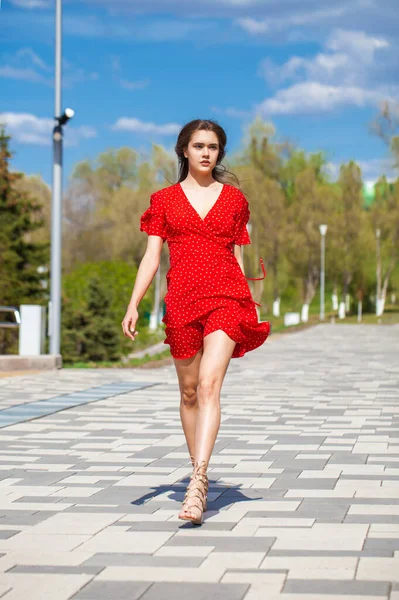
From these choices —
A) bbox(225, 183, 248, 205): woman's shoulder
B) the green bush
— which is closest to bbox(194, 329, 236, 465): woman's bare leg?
bbox(225, 183, 248, 205): woman's shoulder

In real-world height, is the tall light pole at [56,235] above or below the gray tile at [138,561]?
above

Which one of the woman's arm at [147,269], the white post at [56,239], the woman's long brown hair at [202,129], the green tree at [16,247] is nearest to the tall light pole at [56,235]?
the white post at [56,239]

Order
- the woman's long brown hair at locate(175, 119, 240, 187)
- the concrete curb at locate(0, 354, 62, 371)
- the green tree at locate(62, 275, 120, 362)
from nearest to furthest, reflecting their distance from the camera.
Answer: the woman's long brown hair at locate(175, 119, 240, 187)
the concrete curb at locate(0, 354, 62, 371)
the green tree at locate(62, 275, 120, 362)

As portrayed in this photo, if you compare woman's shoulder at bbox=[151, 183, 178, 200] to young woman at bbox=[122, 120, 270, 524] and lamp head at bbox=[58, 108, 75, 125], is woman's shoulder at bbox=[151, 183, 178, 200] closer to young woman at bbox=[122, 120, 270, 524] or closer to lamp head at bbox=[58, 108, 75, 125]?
young woman at bbox=[122, 120, 270, 524]

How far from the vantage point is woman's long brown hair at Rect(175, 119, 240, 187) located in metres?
6.29

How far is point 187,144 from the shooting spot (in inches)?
249

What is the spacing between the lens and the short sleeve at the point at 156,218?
20.7 ft

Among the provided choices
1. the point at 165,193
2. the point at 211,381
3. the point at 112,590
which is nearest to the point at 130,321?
the point at 211,381

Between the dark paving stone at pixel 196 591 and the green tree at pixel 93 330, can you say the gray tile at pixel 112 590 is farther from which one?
the green tree at pixel 93 330

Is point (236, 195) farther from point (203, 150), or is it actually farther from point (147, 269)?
point (147, 269)

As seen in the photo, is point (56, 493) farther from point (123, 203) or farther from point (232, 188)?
point (123, 203)

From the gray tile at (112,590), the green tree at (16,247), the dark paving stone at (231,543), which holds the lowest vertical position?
the gray tile at (112,590)

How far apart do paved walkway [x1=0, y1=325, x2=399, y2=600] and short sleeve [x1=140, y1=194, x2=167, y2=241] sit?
1476mm

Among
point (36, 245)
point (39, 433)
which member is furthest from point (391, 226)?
point (39, 433)
